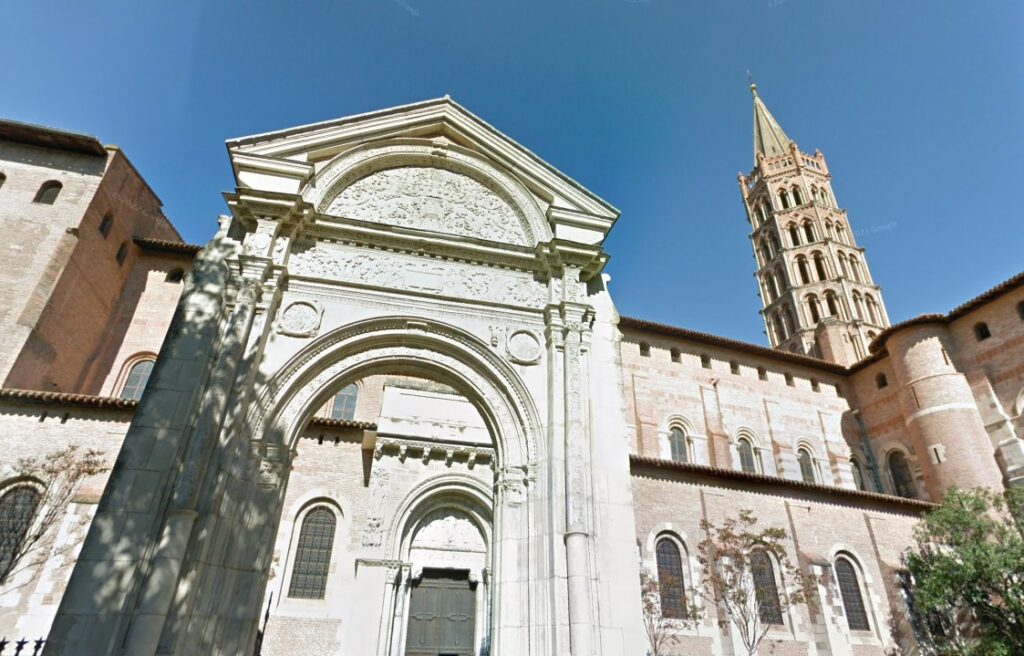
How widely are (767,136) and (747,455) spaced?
40211 mm

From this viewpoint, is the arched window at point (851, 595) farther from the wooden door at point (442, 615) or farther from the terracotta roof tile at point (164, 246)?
the terracotta roof tile at point (164, 246)

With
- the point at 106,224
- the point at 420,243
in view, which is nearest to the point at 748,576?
the point at 420,243

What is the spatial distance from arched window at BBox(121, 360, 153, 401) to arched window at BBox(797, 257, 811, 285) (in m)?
44.5

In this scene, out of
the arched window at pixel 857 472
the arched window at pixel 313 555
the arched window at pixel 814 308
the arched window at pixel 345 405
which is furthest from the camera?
the arched window at pixel 814 308

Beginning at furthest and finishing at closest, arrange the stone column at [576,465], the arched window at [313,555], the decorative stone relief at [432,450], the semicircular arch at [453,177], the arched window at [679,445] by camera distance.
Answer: the arched window at [679,445], the decorative stone relief at [432,450], the arched window at [313,555], the semicircular arch at [453,177], the stone column at [576,465]

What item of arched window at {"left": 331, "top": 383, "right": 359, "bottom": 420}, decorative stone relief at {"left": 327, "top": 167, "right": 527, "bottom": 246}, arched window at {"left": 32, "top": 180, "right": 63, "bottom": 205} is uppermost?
arched window at {"left": 32, "top": 180, "right": 63, "bottom": 205}

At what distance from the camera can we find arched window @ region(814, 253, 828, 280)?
42.7 meters

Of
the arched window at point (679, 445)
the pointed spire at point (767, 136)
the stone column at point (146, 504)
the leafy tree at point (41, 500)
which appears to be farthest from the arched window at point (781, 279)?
the leafy tree at point (41, 500)

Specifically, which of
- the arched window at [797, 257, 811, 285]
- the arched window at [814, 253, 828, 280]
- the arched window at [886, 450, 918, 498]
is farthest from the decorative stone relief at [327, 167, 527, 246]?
the arched window at [814, 253, 828, 280]

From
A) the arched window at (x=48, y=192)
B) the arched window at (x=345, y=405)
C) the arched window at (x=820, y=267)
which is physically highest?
the arched window at (x=820, y=267)

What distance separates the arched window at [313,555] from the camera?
1588 centimetres

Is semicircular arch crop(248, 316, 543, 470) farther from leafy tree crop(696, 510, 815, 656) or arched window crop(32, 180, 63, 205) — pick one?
arched window crop(32, 180, 63, 205)

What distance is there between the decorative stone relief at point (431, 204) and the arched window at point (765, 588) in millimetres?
14932

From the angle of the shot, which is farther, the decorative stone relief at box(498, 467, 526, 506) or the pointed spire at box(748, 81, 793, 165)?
the pointed spire at box(748, 81, 793, 165)
